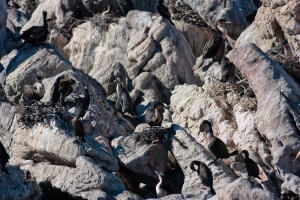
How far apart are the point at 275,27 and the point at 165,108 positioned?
11.7 feet

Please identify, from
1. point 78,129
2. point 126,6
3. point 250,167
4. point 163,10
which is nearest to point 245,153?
point 250,167

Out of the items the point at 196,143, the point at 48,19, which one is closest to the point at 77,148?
the point at 196,143

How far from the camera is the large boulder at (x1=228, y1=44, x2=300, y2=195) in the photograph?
30.9m

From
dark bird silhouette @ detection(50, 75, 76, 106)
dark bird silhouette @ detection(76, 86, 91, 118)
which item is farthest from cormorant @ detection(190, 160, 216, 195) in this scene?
dark bird silhouette @ detection(50, 75, 76, 106)

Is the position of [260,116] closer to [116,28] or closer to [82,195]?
[82,195]

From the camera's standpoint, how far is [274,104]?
32.1 metres

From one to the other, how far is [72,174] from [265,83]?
4.78 m

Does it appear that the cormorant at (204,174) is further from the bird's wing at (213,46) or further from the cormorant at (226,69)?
the bird's wing at (213,46)

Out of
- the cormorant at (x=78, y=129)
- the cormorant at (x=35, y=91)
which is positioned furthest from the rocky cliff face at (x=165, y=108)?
the cormorant at (x=35, y=91)

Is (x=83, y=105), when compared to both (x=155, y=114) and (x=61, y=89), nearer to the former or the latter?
(x=61, y=89)

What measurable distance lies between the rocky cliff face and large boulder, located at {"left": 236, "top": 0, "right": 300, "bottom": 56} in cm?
4

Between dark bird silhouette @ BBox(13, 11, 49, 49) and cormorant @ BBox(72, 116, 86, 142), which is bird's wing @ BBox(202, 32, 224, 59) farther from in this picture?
cormorant @ BBox(72, 116, 86, 142)

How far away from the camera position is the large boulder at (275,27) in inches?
1452

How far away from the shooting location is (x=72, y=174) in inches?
1239
